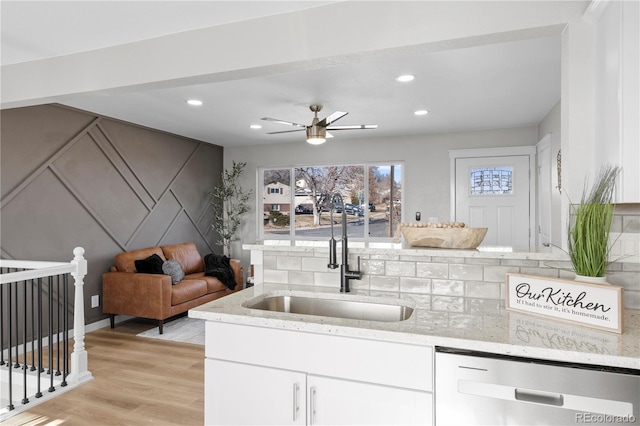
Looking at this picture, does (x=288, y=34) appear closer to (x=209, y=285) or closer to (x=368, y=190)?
(x=209, y=285)

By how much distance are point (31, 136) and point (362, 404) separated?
4.10 metres

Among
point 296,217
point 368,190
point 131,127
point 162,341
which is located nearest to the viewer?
point 162,341

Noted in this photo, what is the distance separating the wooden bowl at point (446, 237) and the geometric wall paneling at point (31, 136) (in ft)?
12.4

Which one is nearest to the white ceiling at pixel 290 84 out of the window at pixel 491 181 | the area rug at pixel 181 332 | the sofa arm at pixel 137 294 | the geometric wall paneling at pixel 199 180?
the geometric wall paneling at pixel 199 180

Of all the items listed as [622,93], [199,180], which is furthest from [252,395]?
[199,180]

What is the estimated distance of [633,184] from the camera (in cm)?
137

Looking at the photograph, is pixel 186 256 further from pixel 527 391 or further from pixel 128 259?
pixel 527 391

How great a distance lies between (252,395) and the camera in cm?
152

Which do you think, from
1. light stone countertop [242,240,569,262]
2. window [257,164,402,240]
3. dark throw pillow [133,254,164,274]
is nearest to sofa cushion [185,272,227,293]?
dark throw pillow [133,254,164,274]

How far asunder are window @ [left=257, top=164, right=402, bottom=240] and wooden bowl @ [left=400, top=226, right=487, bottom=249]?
389 cm

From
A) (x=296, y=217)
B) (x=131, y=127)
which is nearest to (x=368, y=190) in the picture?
(x=296, y=217)

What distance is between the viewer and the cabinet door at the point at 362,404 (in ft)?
4.30

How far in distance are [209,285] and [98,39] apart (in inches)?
130

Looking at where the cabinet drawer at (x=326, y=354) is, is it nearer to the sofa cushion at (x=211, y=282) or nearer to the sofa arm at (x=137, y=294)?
the sofa arm at (x=137, y=294)
